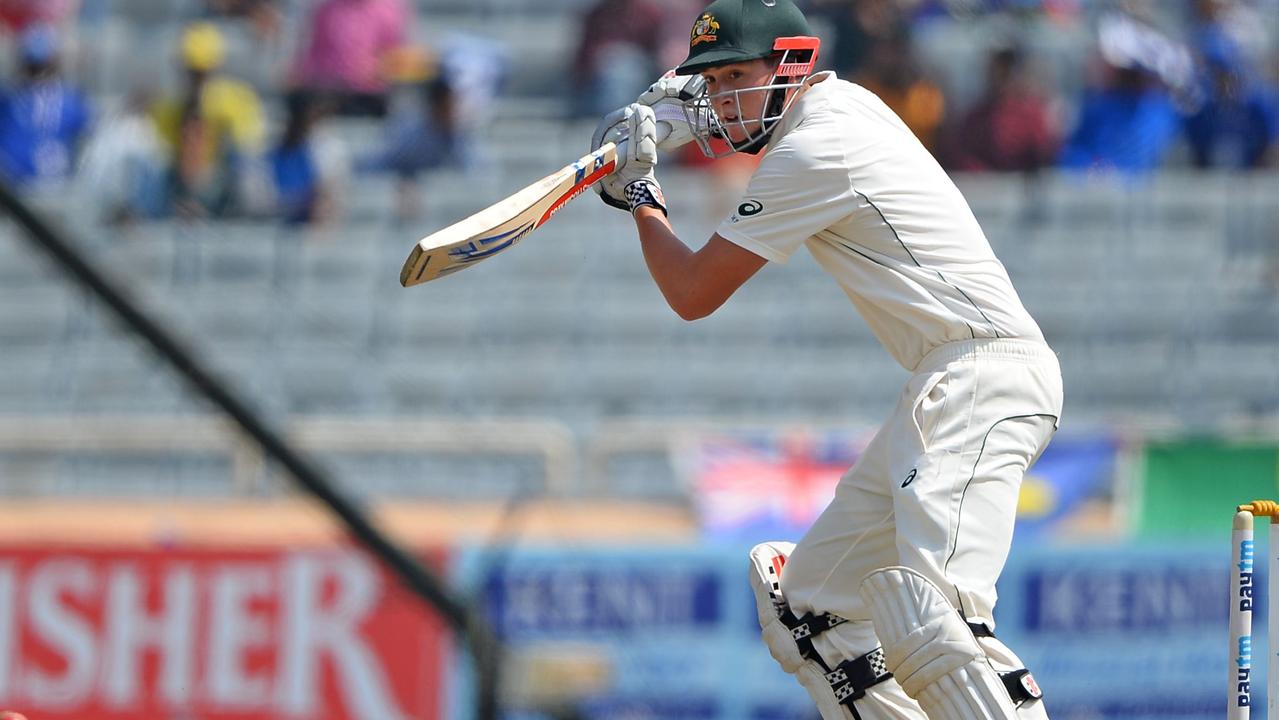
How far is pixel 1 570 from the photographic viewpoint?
8.55 meters

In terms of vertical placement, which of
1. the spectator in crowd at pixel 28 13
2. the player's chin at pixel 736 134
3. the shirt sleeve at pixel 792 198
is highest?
the spectator in crowd at pixel 28 13

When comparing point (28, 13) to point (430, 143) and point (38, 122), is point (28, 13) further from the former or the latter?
point (430, 143)

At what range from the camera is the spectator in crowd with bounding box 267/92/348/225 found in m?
10.5

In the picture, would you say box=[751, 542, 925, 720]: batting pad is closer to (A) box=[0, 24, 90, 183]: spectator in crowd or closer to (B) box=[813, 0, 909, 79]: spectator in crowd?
(B) box=[813, 0, 909, 79]: spectator in crowd

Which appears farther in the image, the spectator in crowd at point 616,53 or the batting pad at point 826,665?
the spectator in crowd at point 616,53

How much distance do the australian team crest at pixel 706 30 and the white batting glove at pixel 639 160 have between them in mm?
227

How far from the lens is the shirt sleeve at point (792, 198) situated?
427 centimetres

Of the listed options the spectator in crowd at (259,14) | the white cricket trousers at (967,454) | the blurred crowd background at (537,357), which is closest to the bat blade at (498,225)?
the white cricket trousers at (967,454)

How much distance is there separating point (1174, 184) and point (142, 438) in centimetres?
559

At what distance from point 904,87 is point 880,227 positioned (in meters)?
6.41

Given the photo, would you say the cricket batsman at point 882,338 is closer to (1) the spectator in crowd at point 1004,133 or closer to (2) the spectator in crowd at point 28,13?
(1) the spectator in crowd at point 1004,133

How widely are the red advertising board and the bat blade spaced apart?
14.2 ft

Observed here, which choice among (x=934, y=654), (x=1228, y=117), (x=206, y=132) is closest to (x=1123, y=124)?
(x=1228, y=117)

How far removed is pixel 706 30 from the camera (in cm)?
439
